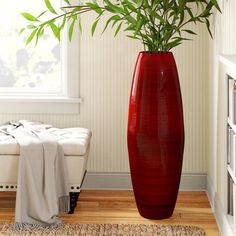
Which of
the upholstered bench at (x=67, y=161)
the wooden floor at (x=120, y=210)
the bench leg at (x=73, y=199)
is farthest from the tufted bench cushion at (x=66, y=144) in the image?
the wooden floor at (x=120, y=210)

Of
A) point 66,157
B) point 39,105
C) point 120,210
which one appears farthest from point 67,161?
point 39,105

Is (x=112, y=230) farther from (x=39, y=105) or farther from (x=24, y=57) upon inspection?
(x=24, y=57)

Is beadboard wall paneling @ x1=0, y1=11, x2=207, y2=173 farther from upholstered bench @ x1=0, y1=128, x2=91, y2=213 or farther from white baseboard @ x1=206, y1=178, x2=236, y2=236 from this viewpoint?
upholstered bench @ x1=0, y1=128, x2=91, y2=213

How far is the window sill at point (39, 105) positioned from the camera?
183 inches

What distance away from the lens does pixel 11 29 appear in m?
4.76

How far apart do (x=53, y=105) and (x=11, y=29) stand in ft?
2.17

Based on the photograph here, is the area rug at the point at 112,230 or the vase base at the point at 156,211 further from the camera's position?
the vase base at the point at 156,211

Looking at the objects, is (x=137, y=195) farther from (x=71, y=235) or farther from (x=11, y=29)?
(x=11, y=29)

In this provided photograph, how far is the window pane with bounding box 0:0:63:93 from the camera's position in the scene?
15.5 feet

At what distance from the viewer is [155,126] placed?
3.85 metres

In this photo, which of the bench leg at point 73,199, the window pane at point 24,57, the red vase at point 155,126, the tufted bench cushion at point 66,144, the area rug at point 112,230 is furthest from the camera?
the window pane at point 24,57

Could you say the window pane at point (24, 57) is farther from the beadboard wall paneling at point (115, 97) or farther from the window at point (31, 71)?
the beadboard wall paneling at point (115, 97)

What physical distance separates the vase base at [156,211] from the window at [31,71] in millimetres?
1028

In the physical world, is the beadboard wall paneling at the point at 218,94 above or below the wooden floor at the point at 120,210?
above
